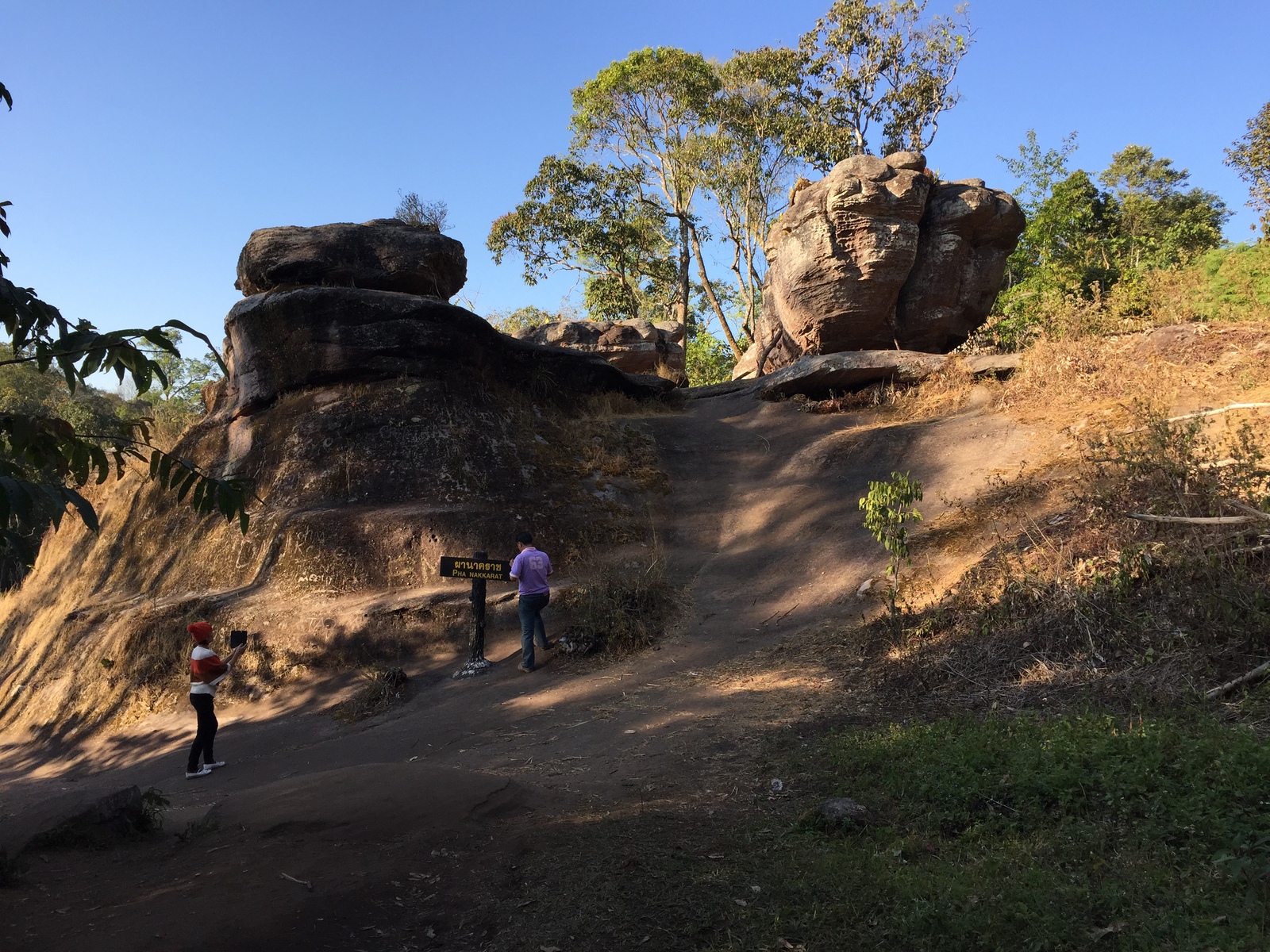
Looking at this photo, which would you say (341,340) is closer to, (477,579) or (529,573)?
(477,579)

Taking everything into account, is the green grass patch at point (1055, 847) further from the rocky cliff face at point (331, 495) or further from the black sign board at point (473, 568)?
the rocky cliff face at point (331, 495)

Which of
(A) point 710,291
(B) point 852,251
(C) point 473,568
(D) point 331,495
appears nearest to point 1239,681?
(C) point 473,568

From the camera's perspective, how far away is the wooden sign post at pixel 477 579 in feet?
34.2

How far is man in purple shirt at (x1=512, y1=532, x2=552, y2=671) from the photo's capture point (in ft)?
33.5

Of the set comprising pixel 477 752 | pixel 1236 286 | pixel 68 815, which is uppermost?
pixel 1236 286

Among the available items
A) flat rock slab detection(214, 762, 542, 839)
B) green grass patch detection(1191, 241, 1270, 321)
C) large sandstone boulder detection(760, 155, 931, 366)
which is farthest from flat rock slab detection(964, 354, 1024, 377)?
flat rock slab detection(214, 762, 542, 839)

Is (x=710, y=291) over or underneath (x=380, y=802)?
over

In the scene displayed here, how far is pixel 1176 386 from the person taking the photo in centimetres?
1179

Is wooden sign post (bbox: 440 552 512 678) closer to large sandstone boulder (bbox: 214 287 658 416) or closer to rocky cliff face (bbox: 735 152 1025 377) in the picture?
large sandstone boulder (bbox: 214 287 658 416)

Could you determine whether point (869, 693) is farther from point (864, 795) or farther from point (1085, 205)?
point (1085, 205)

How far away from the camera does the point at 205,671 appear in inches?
352

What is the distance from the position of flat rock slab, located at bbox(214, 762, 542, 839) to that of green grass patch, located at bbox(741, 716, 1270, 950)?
2.00 metres

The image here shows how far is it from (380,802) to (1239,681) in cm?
524

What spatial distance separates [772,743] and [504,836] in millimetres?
2345
